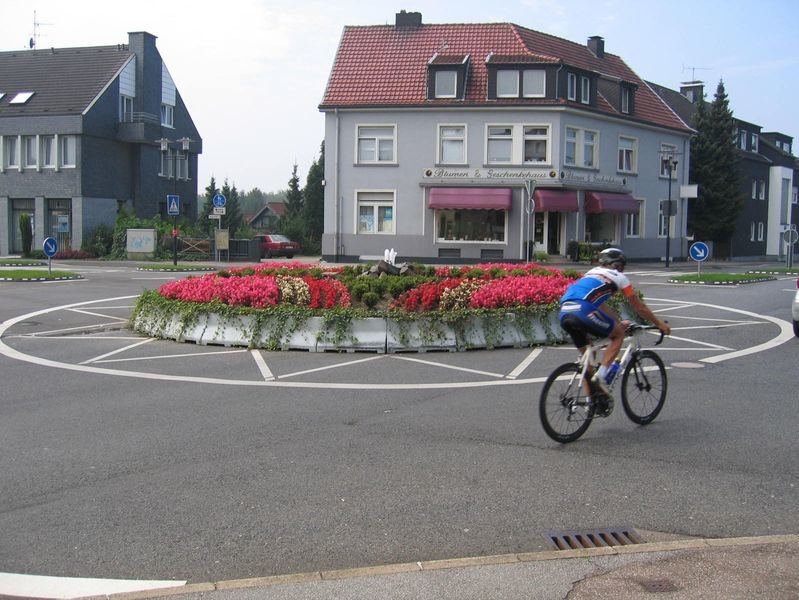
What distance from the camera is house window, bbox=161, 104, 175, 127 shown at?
53537 mm

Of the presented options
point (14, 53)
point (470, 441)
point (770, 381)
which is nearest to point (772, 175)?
point (14, 53)

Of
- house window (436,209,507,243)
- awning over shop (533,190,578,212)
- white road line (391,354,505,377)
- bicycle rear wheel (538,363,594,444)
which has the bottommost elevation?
white road line (391,354,505,377)

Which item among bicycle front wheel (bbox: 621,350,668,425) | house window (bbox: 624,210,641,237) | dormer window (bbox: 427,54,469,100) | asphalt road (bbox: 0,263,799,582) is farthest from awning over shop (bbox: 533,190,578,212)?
bicycle front wheel (bbox: 621,350,668,425)

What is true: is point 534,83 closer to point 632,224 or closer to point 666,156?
point 666,156

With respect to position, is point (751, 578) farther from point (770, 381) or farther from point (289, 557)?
point (770, 381)

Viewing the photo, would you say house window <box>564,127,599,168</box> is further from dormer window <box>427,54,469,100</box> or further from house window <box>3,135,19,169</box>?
house window <box>3,135,19,169</box>

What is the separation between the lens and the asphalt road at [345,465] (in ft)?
16.5

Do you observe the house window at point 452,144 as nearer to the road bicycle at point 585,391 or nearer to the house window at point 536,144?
the house window at point 536,144

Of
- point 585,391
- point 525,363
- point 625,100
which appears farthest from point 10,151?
point 585,391

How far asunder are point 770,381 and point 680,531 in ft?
18.6

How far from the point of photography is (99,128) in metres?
47.3

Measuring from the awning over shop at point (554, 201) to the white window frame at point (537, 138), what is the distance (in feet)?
4.84

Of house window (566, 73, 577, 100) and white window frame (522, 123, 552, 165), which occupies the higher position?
house window (566, 73, 577, 100)

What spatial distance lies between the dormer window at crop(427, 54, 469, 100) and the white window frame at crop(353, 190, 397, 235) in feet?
16.5
